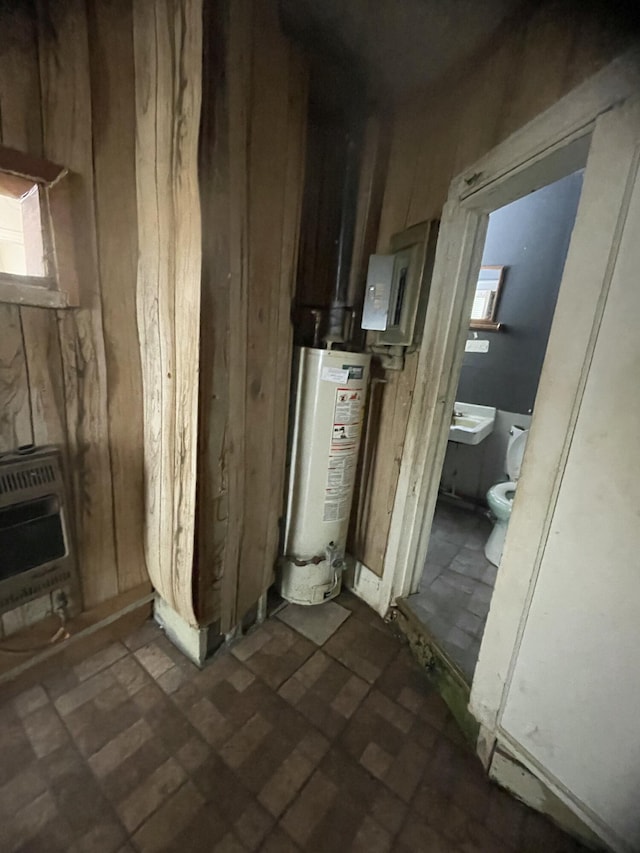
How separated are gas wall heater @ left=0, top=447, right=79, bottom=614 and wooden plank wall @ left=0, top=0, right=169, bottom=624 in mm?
71

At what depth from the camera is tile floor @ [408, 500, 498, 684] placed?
1.41 m

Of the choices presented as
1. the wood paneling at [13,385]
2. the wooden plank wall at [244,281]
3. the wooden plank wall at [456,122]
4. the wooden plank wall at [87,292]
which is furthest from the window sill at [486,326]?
the wood paneling at [13,385]

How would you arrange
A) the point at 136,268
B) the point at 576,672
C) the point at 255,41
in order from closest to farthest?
the point at 576,672, the point at 255,41, the point at 136,268

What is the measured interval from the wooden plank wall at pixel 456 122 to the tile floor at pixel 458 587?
33cm

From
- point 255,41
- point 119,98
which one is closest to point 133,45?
point 119,98

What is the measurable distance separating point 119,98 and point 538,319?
8.52ft

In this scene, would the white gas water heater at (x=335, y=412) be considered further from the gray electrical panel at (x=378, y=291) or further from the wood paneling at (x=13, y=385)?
the wood paneling at (x=13, y=385)

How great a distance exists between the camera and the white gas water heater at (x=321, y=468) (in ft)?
4.52

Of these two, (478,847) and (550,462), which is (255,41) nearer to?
(550,462)

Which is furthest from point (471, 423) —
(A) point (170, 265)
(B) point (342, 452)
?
(A) point (170, 265)

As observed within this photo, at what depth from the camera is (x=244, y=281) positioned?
3.51ft

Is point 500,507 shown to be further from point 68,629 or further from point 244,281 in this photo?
point 68,629

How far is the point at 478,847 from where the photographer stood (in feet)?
2.93

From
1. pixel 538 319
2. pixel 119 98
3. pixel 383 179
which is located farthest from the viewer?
pixel 538 319
